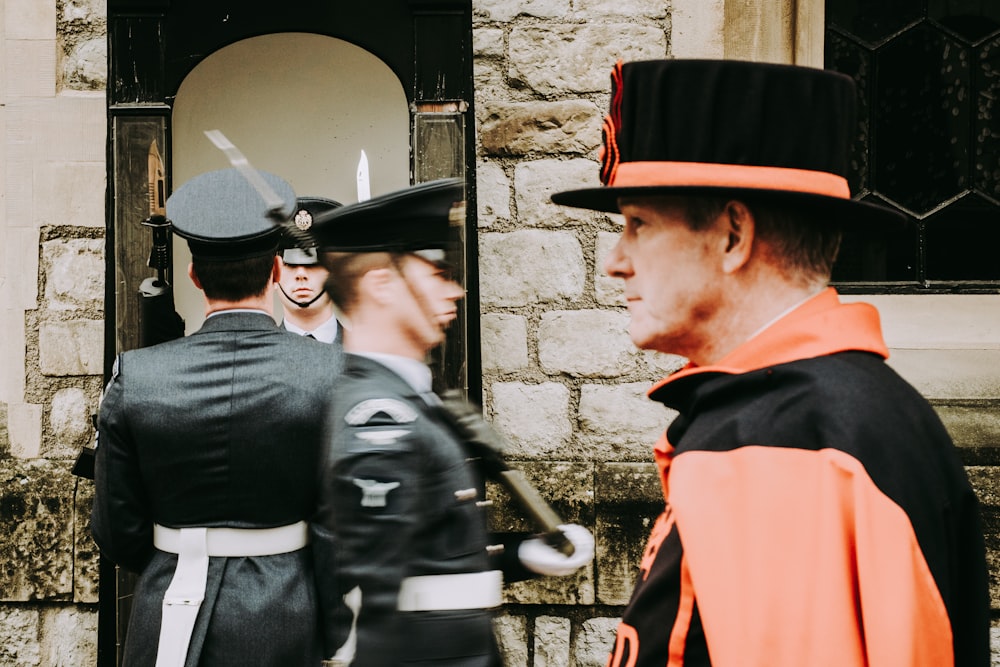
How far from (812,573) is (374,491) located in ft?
2.33

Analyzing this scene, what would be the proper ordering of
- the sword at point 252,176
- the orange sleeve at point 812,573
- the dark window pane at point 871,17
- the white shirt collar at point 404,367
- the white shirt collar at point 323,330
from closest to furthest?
the orange sleeve at point 812,573, the white shirt collar at point 404,367, the sword at point 252,176, the white shirt collar at point 323,330, the dark window pane at point 871,17

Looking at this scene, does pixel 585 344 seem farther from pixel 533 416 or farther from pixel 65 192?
pixel 65 192

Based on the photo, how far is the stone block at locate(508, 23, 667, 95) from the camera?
363 centimetres

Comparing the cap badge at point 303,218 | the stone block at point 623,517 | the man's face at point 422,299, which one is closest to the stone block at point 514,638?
the stone block at point 623,517

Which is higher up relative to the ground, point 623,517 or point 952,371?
point 952,371

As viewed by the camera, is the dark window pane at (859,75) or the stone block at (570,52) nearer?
the stone block at (570,52)

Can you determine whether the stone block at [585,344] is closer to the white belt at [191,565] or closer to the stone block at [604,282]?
the stone block at [604,282]

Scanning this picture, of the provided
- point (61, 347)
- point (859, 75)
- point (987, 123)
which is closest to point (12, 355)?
point (61, 347)

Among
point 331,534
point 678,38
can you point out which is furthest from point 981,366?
point 331,534

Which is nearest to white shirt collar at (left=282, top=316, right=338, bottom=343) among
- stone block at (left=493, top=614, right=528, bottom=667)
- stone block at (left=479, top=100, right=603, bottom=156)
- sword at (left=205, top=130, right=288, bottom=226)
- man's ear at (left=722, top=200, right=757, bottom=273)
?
stone block at (left=479, top=100, right=603, bottom=156)

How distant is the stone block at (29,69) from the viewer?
3582 millimetres

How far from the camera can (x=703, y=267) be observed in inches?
51.3

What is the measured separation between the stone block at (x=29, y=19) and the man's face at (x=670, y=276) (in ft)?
9.96

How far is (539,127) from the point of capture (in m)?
3.65
